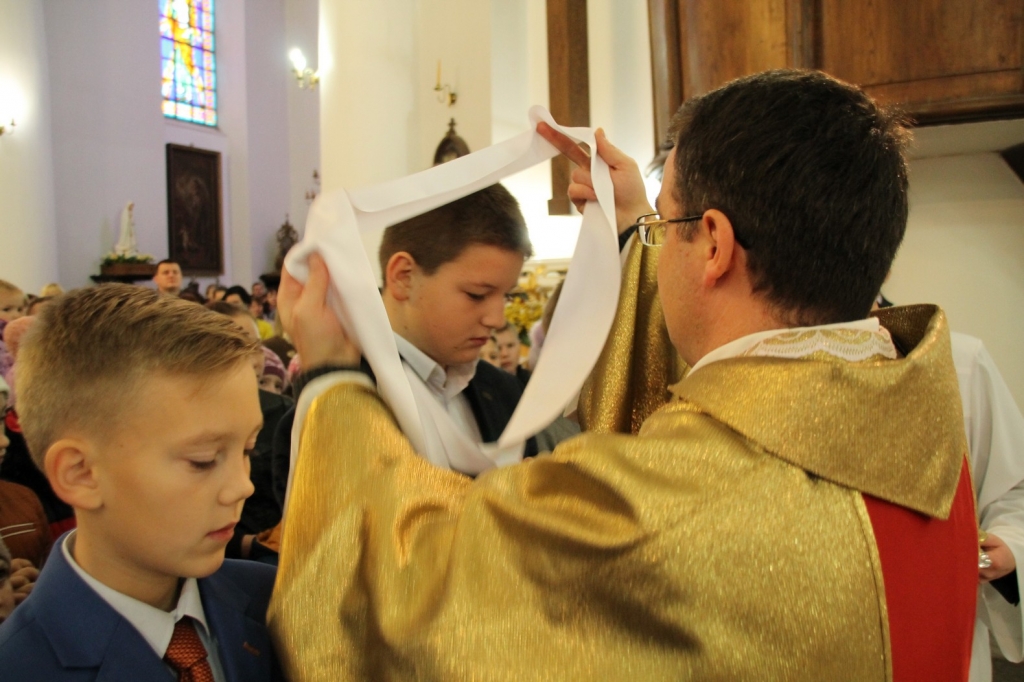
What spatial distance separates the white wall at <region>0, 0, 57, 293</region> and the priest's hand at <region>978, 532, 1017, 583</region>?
10751mm

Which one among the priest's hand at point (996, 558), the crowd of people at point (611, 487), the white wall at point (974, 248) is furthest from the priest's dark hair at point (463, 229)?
the white wall at point (974, 248)

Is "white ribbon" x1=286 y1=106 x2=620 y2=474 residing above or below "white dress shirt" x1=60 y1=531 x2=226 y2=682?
above

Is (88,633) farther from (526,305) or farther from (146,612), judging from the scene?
(526,305)

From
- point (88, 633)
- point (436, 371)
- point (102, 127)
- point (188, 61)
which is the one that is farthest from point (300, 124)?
point (88, 633)

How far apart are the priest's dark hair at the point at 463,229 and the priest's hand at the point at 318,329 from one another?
570mm

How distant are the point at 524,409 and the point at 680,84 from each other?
8.44ft

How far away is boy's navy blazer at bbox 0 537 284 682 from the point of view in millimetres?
1134

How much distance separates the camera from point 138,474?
48.5 inches

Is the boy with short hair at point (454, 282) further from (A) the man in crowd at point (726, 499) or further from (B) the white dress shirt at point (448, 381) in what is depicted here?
(A) the man in crowd at point (726, 499)

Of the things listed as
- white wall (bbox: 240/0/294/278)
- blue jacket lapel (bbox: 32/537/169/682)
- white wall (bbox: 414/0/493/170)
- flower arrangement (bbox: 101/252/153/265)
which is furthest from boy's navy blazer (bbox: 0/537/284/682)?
white wall (bbox: 240/0/294/278)

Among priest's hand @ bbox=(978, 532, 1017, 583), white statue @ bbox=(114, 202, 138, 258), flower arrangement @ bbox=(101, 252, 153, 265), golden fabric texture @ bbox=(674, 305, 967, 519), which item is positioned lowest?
priest's hand @ bbox=(978, 532, 1017, 583)

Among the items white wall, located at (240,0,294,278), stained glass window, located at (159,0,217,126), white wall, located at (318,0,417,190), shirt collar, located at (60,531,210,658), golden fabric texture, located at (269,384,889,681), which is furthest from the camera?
white wall, located at (240,0,294,278)

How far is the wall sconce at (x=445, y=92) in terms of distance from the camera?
A: 7652 millimetres

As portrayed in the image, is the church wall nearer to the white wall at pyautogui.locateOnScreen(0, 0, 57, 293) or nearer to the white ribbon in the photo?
the white wall at pyautogui.locateOnScreen(0, 0, 57, 293)
